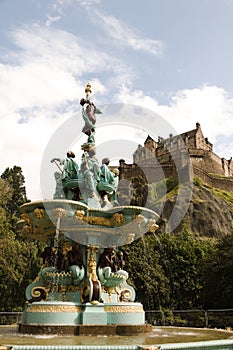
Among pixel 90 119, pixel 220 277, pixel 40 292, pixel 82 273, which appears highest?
pixel 90 119

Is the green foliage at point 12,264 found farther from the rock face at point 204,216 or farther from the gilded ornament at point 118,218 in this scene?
the rock face at point 204,216

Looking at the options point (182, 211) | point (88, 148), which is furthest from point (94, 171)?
point (182, 211)

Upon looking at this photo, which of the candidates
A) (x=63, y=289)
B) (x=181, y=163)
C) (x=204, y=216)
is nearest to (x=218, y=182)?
(x=181, y=163)

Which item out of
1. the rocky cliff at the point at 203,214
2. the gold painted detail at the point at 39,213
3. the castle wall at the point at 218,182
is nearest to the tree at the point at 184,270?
the rocky cliff at the point at 203,214

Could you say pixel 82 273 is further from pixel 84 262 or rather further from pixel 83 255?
pixel 83 255

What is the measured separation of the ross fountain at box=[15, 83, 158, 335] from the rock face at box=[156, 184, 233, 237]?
4311 centimetres

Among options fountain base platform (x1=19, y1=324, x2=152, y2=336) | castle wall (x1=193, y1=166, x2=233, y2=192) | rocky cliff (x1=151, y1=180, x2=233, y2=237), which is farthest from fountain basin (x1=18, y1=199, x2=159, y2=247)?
castle wall (x1=193, y1=166, x2=233, y2=192)

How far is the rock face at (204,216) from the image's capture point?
59.3m

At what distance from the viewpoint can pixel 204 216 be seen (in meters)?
60.7

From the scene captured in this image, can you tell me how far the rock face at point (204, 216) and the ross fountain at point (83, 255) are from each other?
4311 centimetres

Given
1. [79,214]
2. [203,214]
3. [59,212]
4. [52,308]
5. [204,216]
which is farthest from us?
[203,214]

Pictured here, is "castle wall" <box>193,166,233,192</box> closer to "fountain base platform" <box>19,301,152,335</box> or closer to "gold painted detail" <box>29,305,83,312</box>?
"fountain base platform" <box>19,301,152,335</box>

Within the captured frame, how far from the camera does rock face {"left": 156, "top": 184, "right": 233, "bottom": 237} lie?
59.3 meters

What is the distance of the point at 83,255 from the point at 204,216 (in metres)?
51.6
